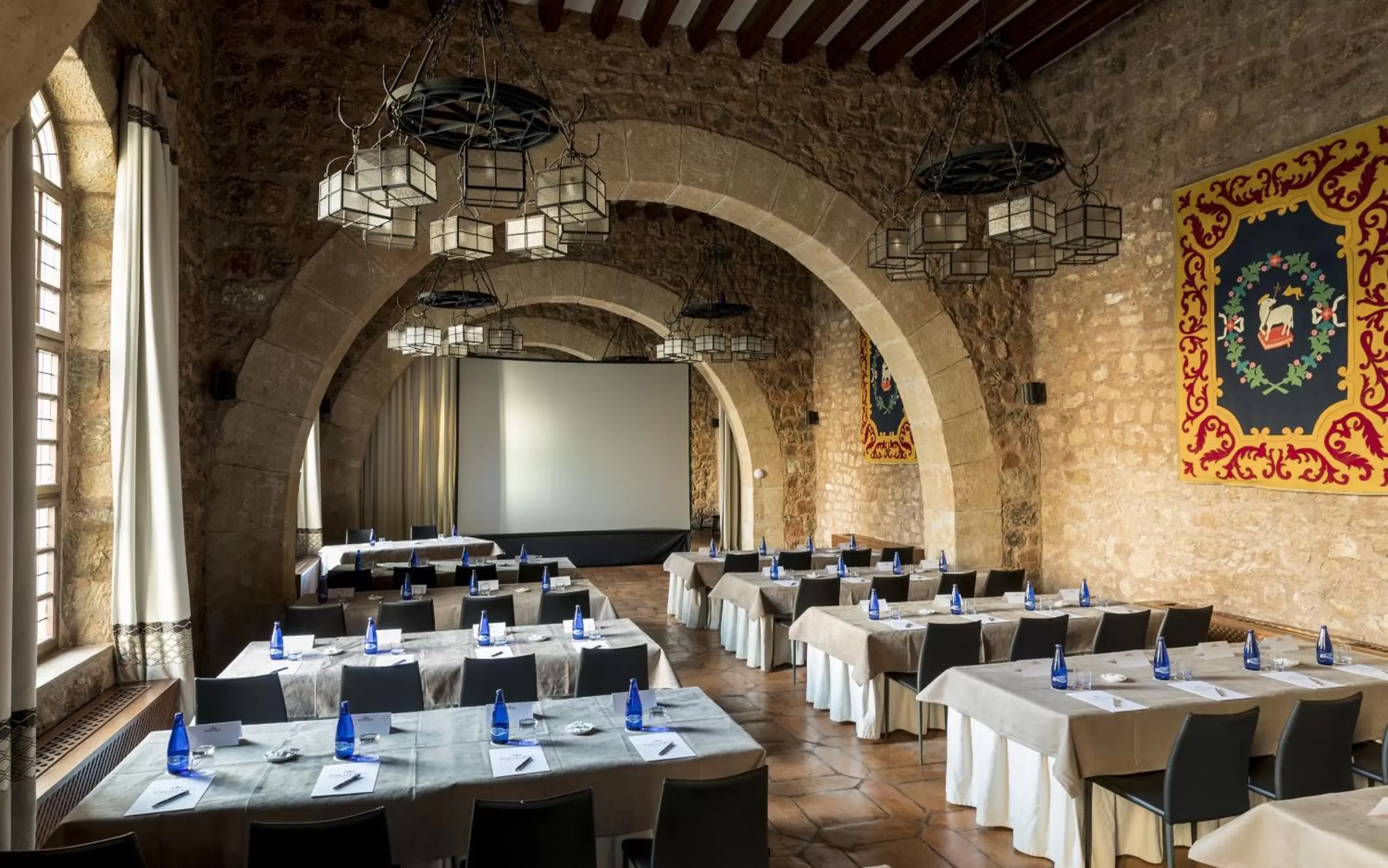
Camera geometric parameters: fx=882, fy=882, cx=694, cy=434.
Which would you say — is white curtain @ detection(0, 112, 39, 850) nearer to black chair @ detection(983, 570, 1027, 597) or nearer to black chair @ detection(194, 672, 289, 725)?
black chair @ detection(194, 672, 289, 725)

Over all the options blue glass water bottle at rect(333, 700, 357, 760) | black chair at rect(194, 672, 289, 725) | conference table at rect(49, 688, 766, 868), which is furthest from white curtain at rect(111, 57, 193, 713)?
blue glass water bottle at rect(333, 700, 357, 760)

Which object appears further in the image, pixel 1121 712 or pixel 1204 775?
pixel 1121 712

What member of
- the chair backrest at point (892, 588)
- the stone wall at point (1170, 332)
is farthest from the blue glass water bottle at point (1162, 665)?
the chair backrest at point (892, 588)

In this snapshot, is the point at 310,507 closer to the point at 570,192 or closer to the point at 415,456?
the point at 415,456

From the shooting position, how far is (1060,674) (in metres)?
3.79

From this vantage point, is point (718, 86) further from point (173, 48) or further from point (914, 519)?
point (914, 519)

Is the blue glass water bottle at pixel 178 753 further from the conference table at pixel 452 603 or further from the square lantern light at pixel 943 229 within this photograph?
the square lantern light at pixel 943 229

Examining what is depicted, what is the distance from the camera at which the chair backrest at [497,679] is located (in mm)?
4043

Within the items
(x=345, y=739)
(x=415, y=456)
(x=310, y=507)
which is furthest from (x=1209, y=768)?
(x=415, y=456)

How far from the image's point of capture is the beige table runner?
11.0 ft

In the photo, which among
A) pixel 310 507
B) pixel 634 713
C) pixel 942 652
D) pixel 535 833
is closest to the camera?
pixel 535 833

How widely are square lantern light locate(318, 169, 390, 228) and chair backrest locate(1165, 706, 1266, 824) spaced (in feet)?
11.9

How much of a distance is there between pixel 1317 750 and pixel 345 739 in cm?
343

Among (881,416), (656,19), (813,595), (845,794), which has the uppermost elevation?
(656,19)
